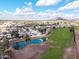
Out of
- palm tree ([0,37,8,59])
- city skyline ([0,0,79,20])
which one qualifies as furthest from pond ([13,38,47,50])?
city skyline ([0,0,79,20])

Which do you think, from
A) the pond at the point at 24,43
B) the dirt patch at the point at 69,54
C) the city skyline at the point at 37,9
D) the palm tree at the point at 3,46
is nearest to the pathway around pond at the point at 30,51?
the pond at the point at 24,43

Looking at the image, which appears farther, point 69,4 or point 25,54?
point 69,4

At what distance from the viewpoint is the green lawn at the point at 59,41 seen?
5231 millimetres

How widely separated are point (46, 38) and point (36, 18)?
25.1 inches

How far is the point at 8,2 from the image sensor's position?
18.5 ft

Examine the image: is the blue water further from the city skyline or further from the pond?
the city skyline

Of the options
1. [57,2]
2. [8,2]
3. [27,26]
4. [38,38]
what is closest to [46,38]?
[38,38]

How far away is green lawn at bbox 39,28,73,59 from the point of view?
17.2ft

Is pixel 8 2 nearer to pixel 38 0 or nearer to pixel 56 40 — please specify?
pixel 38 0

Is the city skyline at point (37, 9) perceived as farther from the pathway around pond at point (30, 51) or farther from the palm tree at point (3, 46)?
the pathway around pond at point (30, 51)

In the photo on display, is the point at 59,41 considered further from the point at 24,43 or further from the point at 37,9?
the point at 37,9

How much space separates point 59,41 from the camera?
5.79 meters

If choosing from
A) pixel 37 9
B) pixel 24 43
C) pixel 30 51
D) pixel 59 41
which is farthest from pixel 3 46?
pixel 59 41

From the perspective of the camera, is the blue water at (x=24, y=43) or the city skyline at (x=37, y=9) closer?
the blue water at (x=24, y=43)
